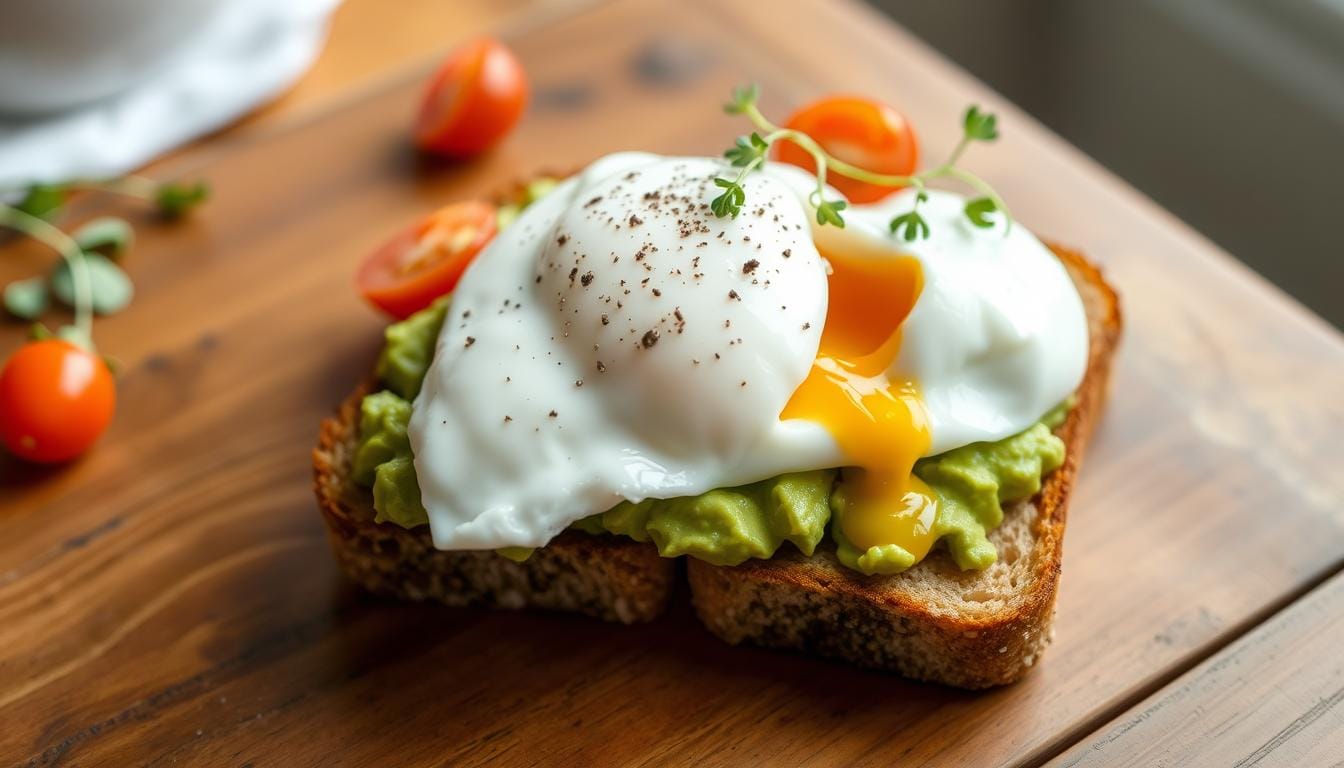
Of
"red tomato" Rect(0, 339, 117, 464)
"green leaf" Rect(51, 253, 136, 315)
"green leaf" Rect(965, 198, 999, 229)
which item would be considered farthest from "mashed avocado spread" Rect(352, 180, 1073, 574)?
"green leaf" Rect(51, 253, 136, 315)

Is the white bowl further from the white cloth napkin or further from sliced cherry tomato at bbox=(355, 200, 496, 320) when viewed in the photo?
sliced cherry tomato at bbox=(355, 200, 496, 320)

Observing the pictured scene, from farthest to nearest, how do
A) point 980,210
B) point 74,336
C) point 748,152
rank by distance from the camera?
1. point 74,336
2. point 980,210
3. point 748,152

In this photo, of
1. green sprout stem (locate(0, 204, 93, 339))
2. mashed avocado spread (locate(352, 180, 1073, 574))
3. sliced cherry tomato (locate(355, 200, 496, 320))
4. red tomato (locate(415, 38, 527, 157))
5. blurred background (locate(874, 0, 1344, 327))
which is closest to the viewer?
mashed avocado spread (locate(352, 180, 1073, 574))

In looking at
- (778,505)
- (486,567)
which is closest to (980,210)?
(778,505)

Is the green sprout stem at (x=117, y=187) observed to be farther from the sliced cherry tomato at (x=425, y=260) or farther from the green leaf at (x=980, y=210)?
the green leaf at (x=980, y=210)

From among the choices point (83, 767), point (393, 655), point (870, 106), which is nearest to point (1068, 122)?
point (870, 106)

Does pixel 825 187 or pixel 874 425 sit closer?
pixel 874 425

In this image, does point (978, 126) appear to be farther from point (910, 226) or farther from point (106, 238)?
point (106, 238)
